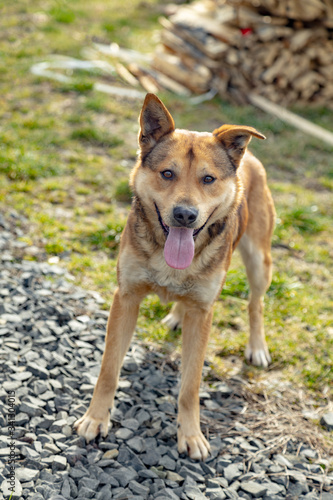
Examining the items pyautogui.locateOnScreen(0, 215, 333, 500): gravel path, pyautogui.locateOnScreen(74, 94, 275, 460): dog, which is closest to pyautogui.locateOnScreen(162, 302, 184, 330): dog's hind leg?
pyautogui.locateOnScreen(0, 215, 333, 500): gravel path

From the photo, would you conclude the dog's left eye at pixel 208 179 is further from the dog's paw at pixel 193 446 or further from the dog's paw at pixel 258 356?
the dog's paw at pixel 258 356

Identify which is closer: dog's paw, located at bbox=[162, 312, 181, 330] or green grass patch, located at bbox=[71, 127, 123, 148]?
dog's paw, located at bbox=[162, 312, 181, 330]

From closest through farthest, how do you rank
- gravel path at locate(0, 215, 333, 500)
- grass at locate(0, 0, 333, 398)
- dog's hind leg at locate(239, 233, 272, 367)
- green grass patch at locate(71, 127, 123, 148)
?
gravel path at locate(0, 215, 333, 500) → dog's hind leg at locate(239, 233, 272, 367) → grass at locate(0, 0, 333, 398) → green grass patch at locate(71, 127, 123, 148)

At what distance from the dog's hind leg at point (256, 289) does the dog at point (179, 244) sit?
2.86 ft

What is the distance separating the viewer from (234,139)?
3.40m

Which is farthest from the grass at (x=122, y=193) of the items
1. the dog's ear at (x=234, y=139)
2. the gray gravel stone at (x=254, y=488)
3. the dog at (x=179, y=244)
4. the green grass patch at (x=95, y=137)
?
the dog's ear at (x=234, y=139)

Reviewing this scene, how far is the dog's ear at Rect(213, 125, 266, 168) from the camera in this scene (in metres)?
3.32

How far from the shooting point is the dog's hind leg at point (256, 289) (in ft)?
14.4

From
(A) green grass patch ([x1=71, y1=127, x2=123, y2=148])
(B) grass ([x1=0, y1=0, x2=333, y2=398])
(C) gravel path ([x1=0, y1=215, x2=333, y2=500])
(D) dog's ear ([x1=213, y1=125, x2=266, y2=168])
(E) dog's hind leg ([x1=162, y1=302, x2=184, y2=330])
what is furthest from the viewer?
(A) green grass patch ([x1=71, y1=127, x2=123, y2=148])

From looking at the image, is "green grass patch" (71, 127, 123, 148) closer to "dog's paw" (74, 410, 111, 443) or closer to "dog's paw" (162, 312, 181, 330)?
"dog's paw" (162, 312, 181, 330)

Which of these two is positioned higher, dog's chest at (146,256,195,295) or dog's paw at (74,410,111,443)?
dog's chest at (146,256,195,295)

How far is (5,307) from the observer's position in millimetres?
4098

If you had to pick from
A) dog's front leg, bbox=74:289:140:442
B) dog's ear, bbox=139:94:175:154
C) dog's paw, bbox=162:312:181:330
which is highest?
dog's ear, bbox=139:94:175:154

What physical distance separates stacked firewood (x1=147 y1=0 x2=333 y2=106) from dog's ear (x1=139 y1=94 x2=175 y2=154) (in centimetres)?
656
